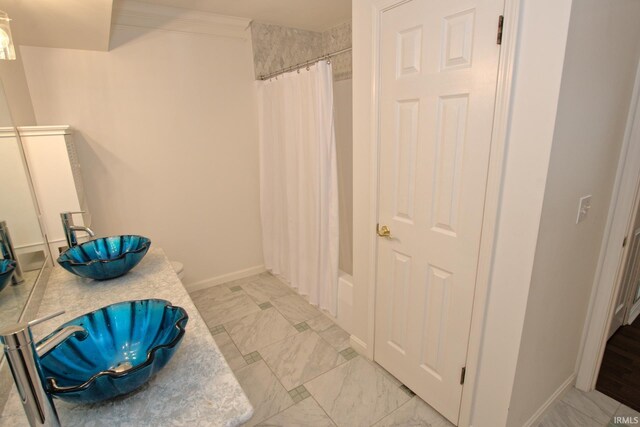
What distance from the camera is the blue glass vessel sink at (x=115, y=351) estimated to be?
715 mm

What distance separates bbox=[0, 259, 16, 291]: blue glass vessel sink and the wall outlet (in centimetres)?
213

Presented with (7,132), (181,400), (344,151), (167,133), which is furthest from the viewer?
(344,151)

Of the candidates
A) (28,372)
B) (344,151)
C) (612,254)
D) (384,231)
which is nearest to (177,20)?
(344,151)

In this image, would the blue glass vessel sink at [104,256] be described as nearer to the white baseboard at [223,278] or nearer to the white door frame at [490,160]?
the white door frame at [490,160]

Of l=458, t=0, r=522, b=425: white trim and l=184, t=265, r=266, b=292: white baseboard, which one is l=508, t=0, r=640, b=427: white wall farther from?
l=184, t=265, r=266, b=292: white baseboard

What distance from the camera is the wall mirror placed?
1069 mm

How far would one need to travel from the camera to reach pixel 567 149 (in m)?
1.18

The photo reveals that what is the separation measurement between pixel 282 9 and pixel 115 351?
8.60 ft

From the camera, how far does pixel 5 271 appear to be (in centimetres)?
105

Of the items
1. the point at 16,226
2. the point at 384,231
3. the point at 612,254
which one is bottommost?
the point at 612,254

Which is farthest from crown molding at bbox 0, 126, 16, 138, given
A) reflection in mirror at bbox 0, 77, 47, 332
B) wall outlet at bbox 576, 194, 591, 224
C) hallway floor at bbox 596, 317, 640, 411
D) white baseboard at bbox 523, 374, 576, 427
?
hallway floor at bbox 596, 317, 640, 411

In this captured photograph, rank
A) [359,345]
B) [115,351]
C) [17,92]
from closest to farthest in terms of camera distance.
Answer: [115,351] → [17,92] → [359,345]

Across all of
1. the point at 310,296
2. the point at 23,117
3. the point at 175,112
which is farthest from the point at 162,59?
the point at 310,296

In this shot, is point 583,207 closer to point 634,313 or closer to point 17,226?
point 634,313
